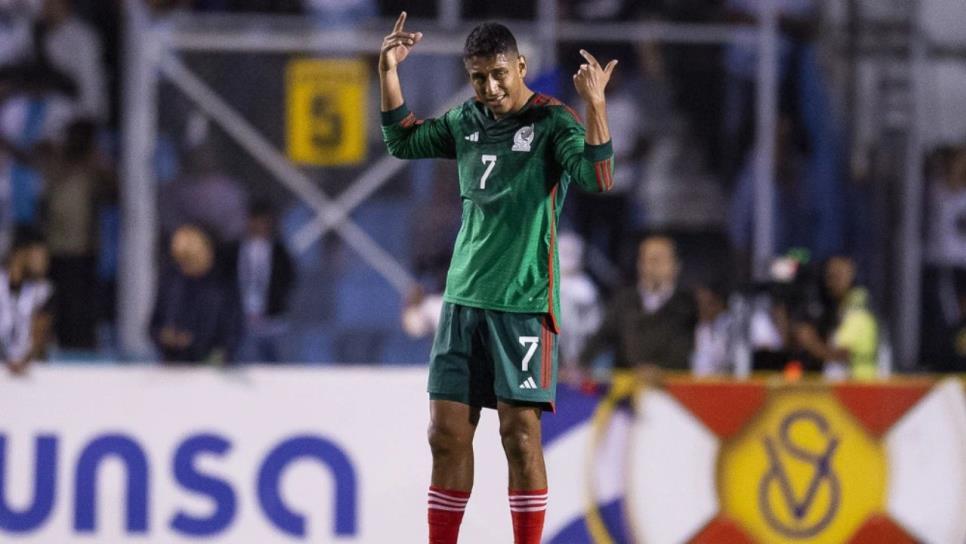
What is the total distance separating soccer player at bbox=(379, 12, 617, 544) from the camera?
6.30 m

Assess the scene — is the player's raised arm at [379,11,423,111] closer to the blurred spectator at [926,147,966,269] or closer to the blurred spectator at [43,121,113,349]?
the blurred spectator at [43,121,113,349]

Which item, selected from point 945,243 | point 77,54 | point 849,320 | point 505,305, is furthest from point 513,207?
point 77,54

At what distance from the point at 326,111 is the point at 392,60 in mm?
6044

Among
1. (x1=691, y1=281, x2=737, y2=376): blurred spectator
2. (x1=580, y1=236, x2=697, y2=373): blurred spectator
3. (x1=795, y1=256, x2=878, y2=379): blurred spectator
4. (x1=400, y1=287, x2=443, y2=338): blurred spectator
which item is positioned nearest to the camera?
(x1=580, y1=236, x2=697, y2=373): blurred spectator

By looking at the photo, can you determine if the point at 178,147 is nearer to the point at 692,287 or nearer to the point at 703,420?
the point at 692,287

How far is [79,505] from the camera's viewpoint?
8383mm

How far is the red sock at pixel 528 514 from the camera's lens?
6.31m

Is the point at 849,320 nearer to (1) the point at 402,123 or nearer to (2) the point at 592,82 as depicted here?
(1) the point at 402,123

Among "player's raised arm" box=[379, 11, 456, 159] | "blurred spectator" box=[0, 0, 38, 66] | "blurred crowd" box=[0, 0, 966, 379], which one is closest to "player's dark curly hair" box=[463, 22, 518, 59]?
"player's raised arm" box=[379, 11, 456, 159]

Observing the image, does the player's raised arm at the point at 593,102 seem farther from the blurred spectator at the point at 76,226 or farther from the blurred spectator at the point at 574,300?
the blurred spectator at the point at 76,226

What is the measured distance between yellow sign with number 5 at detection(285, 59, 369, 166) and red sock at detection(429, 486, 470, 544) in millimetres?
6374

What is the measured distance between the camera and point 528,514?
6.31 metres

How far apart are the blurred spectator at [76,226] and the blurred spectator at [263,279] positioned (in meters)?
1.05

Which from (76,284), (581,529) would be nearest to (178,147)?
(76,284)
